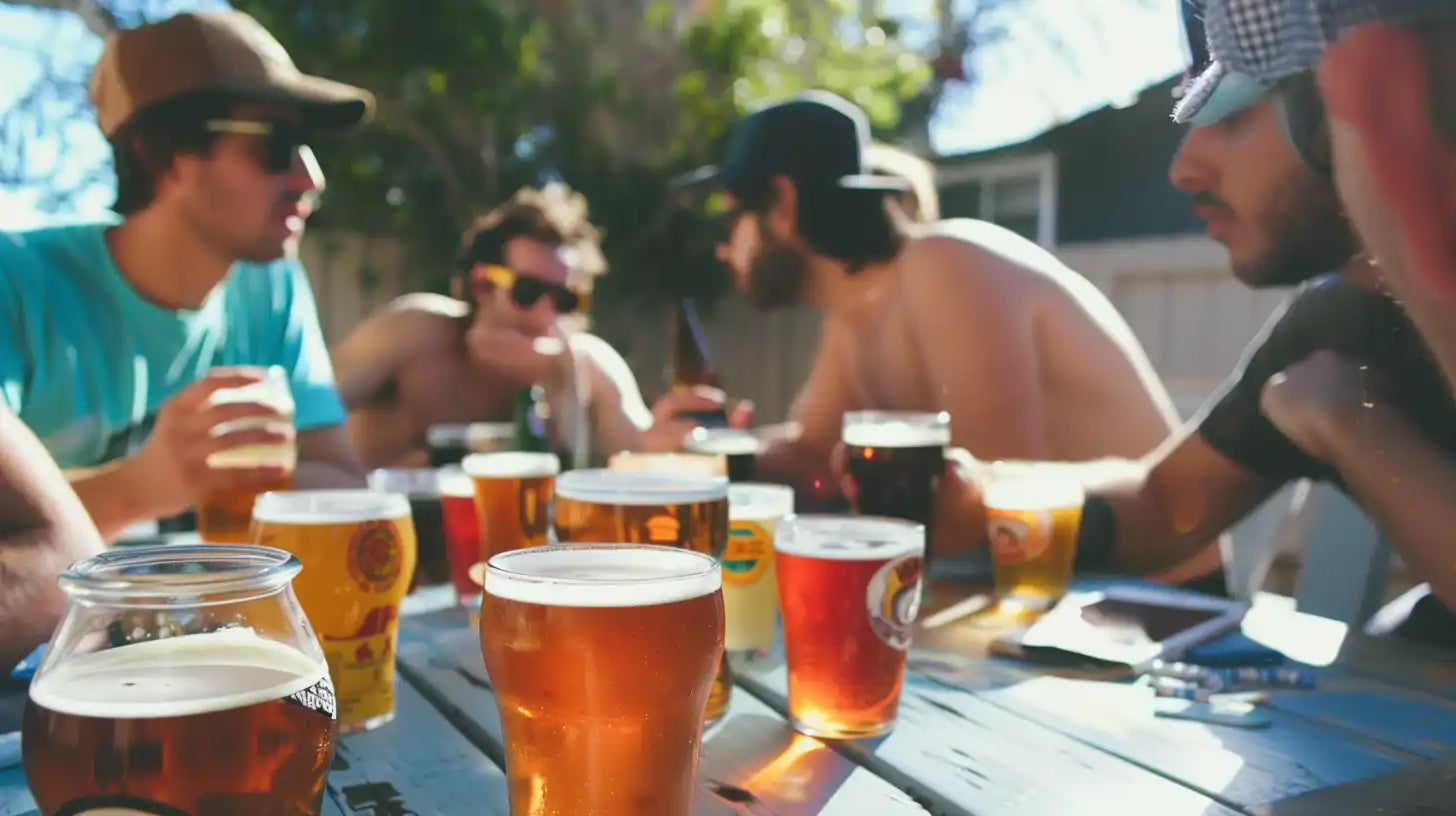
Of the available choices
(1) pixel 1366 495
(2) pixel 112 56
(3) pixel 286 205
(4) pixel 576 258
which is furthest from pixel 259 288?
(1) pixel 1366 495

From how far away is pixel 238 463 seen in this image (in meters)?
1.71

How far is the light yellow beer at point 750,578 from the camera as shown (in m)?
1.40

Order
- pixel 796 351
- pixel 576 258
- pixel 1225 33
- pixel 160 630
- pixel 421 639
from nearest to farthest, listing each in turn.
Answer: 1. pixel 160 630
2. pixel 1225 33
3. pixel 421 639
4. pixel 576 258
5. pixel 796 351

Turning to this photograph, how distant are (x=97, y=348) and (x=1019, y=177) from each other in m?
9.47

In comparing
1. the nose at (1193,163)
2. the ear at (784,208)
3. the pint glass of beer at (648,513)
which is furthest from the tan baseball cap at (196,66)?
the nose at (1193,163)

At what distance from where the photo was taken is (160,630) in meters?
0.69

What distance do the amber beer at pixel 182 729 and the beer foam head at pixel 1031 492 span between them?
1.28 m

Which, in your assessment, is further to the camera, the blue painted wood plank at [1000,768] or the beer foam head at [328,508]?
the beer foam head at [328,508]

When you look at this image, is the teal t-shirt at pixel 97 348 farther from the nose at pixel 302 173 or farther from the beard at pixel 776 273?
the beard at pixel 776 273

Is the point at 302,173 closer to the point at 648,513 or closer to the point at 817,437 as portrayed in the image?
the point at 817,437

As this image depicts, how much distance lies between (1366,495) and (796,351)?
805 centimetres

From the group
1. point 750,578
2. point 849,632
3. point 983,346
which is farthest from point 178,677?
point 983,346

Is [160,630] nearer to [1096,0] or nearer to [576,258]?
[576,258]

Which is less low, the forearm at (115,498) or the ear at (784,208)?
the ear at (784,208)
